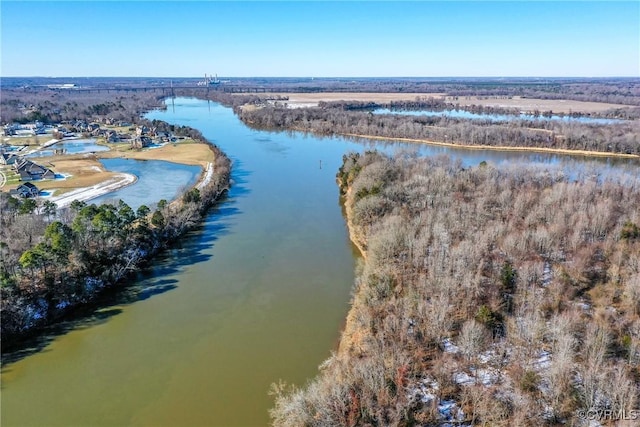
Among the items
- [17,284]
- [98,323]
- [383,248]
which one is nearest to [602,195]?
[383,248]

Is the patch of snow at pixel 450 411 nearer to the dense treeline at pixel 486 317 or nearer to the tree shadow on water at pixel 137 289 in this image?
the dense treeline at pixel 486 317

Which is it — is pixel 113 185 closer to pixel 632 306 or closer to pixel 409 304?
pixel 409 304

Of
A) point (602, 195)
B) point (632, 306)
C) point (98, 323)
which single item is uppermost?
point (602, 195)

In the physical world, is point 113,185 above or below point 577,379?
above

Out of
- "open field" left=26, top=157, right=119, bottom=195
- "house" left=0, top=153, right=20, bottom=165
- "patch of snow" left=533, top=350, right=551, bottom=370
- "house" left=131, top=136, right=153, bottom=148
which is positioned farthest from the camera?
"house" left=131, top=136, right=153, bottom=148

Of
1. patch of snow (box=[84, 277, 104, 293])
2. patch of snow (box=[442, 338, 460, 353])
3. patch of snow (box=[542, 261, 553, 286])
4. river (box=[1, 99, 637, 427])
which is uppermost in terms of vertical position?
patch of snow (box=[542, 261, 553, 286])

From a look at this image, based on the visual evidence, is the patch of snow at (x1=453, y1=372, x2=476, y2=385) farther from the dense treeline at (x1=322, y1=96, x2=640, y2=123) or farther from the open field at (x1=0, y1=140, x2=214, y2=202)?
the dense treeline at (x1=322, y1=96, x2=640, y2=123)

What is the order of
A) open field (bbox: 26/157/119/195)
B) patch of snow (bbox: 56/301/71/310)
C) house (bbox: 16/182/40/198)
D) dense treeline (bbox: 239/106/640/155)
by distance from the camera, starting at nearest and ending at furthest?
1. patch of snow (bbox: 56/301/71/310)
2. house (bbox: 16/182/40/198)
3. open field (bbox: 26/157/119/195)
4. dense treeline (bbox: 239/106/640/155)

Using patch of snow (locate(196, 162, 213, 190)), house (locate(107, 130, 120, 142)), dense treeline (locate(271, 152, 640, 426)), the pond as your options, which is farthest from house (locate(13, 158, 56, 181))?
dense treeline (locate(271, 152, 640, 426))
